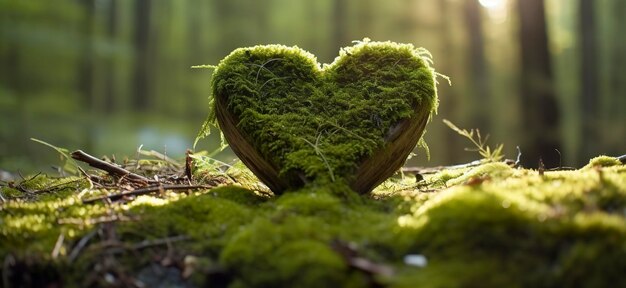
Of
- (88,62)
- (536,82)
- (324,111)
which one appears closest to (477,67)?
(536,82)

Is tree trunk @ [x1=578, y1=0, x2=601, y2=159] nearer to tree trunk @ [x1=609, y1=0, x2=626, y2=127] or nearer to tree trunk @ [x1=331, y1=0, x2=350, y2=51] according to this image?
tree trunk @ [x1=609, y1=0, x2=626, y2=127]

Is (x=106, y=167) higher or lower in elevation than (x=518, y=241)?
lower

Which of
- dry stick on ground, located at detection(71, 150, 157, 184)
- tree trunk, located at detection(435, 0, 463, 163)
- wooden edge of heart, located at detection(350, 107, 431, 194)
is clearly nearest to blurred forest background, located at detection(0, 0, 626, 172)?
tree trunk, located at detection(435, 0, 463, 163)

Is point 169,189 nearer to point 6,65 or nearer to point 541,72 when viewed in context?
point 541,72

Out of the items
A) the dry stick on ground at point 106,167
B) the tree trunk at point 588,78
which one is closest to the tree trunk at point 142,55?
the tree trunk at point 588,78

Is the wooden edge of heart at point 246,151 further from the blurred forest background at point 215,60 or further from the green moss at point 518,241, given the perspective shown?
the blurred forest background at point 215,60

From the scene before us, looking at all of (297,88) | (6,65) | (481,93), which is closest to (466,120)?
(481,93)

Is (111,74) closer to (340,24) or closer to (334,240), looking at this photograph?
(340,24)
